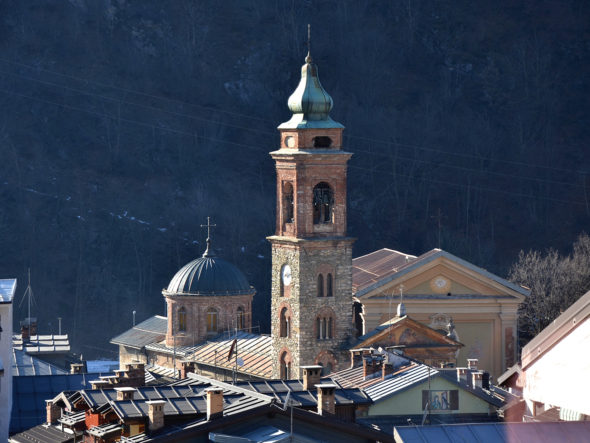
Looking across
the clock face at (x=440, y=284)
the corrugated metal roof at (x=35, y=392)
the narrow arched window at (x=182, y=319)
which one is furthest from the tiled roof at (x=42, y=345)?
the clock face at (x=440, y=284)

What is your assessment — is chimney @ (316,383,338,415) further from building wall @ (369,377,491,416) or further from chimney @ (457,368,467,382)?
chimney @ (457,368,467,382)

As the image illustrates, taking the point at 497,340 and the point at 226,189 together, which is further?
the point at 226,189

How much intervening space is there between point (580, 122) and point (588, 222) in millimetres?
9361

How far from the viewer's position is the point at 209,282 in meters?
62.1

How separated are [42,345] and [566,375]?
4675 cm

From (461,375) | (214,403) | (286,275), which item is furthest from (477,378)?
(286,275)

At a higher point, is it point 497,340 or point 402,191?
point 402,191

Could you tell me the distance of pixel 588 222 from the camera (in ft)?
336

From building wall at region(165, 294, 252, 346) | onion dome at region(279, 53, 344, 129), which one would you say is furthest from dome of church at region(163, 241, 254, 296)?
onion dome at region(279, 53, 344, 129)

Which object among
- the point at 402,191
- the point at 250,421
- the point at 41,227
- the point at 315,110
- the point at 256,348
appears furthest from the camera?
the point at 402,191

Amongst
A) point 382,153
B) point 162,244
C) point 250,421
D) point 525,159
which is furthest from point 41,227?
point 250,421

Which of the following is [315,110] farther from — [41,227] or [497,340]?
[41,227]

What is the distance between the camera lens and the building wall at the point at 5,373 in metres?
39.0

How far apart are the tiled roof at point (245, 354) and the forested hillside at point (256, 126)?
109 ft
